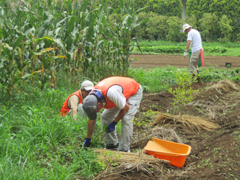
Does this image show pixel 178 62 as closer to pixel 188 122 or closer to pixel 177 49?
pixel 177 49

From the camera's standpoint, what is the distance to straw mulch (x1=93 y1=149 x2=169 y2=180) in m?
2.88

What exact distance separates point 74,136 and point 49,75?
1.84 m

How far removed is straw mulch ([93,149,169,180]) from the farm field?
11 mm

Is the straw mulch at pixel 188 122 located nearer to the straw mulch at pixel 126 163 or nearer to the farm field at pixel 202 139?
the farm field at pixel 202 139

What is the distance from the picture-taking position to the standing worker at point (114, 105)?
3.06 metres

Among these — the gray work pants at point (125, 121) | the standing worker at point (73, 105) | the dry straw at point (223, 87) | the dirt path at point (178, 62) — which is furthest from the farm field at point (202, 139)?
the dirt path at point (178, 62)

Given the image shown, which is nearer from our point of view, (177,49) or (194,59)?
(194,59)

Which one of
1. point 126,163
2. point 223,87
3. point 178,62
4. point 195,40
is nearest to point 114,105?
point 126,163

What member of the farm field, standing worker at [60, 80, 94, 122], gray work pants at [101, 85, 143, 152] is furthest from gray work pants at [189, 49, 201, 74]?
standing worker at [60, 80, 94, 122]

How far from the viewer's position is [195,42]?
788 cm

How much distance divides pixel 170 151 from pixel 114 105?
1.04m

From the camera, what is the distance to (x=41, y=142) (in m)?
3.20

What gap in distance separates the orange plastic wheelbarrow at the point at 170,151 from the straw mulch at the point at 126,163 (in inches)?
4.0

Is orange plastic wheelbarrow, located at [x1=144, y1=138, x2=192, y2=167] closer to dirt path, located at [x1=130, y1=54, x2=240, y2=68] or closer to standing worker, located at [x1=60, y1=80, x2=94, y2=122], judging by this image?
standing worker, located at [x1=60, y1=80, x2=94, y2=122]
